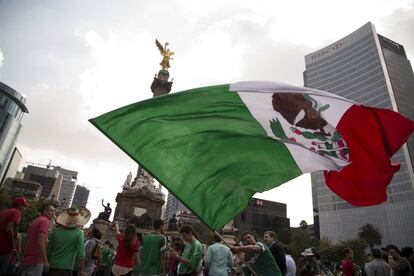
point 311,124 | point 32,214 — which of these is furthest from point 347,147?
point 32,214

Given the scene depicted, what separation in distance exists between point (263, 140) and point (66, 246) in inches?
162

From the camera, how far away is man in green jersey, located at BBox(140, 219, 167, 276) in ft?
20.8

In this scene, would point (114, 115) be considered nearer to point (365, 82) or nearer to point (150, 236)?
point (150, 236)

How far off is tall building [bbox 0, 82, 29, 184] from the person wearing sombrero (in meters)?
123

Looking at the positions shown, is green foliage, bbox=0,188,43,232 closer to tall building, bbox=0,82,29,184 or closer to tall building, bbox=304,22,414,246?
tall building, bbox=0,82,29,184

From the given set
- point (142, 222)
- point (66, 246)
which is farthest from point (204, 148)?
point (142, 222)

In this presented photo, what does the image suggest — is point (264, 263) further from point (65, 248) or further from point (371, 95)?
point (371, 95)

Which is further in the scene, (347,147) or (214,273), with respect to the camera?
(214,273)

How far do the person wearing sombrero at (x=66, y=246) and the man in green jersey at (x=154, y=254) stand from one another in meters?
1.27

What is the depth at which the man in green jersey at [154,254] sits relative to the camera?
633 centimetres

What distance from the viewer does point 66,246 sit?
561 centimetres

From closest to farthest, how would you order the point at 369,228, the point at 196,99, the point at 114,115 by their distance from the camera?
1. the point at 114,115
2. the point at 196,99
3. the point at 369,228

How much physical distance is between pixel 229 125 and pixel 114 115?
6.30 ft

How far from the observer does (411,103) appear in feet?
369
